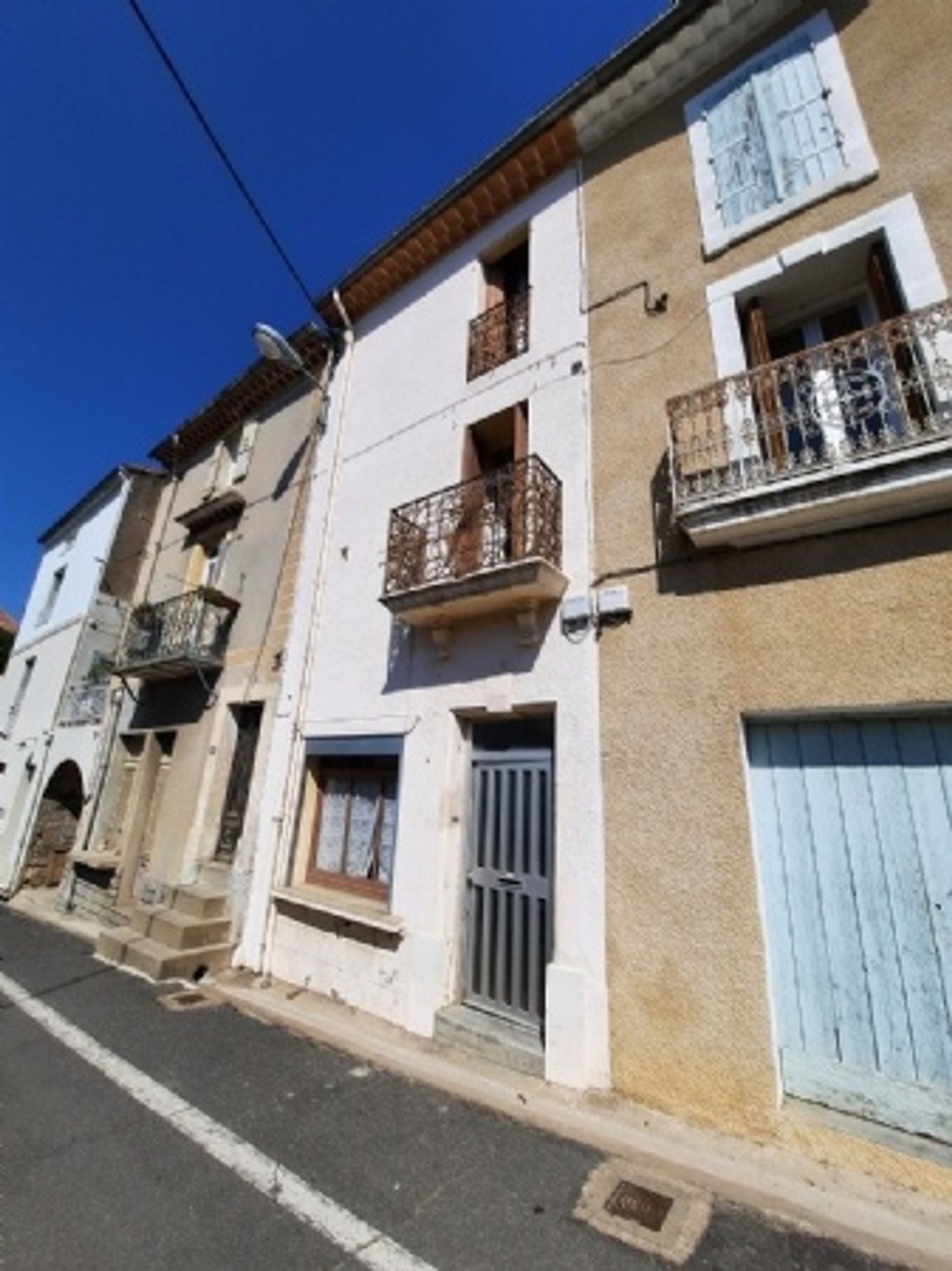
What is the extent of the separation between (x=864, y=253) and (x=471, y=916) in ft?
22.0

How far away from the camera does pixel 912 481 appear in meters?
3.58

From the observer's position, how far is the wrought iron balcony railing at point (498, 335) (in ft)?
23.1

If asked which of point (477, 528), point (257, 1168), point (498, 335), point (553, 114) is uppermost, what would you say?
point (553, 114)

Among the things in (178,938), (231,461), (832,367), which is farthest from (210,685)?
(832,367)

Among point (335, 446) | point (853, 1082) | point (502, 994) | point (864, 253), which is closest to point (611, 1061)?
point (502, 994)

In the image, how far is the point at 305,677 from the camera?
7.51 m

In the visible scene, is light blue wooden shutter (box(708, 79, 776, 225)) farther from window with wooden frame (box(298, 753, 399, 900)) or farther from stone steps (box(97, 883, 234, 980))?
stone steps (box(97, 883, 234, 980))

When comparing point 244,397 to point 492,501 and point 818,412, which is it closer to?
point 492,501

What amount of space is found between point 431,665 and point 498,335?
14.3ft

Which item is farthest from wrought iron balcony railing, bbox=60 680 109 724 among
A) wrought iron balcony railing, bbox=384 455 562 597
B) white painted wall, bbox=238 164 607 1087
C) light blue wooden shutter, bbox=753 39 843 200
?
light blue wooden shutter, bbox=753 39 843 200

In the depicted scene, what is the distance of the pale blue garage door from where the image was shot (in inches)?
130

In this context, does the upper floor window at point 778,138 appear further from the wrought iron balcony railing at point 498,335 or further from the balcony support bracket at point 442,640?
the balcony support bracket at point 442,640

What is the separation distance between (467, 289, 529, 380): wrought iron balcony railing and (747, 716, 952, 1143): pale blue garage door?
5.50 metres

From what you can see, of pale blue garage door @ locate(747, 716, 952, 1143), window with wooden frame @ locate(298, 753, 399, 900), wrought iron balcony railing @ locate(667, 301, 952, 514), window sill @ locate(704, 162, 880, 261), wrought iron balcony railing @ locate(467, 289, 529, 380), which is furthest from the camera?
wrought iron balcony railing @ locate(467, 289, 529, 380)
